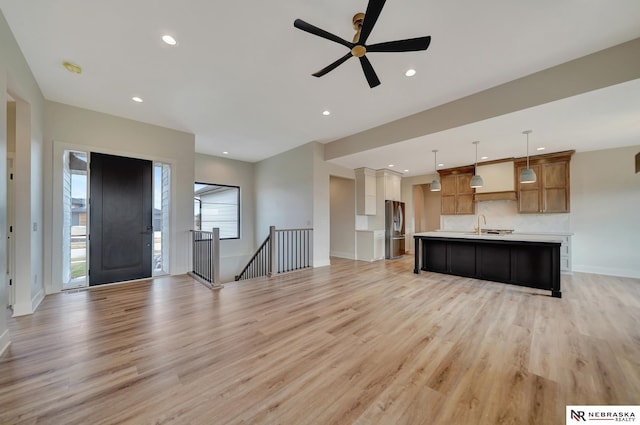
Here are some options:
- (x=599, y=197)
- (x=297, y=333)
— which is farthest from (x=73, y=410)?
(x=599, y=197)

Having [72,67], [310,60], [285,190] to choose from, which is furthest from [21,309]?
[285,190]

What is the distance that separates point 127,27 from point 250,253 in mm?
6536

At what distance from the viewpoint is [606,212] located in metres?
5.23

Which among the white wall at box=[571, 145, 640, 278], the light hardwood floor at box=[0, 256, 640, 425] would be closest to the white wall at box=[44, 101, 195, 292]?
the light hardwood floor at box=[0, 256, 640, 425]

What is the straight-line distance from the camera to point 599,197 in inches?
208

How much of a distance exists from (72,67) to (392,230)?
24.2 ft

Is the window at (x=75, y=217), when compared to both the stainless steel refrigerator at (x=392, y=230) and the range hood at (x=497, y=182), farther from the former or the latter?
the range hood at (x=497, y=182)

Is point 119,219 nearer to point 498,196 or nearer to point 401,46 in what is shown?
point 401,46

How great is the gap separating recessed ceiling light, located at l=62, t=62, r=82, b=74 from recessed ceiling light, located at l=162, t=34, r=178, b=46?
150 cm

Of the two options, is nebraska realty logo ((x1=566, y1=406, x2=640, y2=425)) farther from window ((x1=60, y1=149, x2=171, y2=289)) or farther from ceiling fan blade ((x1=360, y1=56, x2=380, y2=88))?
window ((x1=60, y1=149, x2=171, y2=289))

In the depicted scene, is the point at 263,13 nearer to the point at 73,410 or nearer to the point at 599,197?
the point at 73,410

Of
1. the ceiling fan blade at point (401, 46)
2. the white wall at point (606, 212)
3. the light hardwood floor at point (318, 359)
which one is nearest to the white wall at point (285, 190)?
the light hardwood floor at point (318, 359)

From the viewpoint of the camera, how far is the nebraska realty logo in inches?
58.9

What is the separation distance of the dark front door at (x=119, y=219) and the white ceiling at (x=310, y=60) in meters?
1.07
